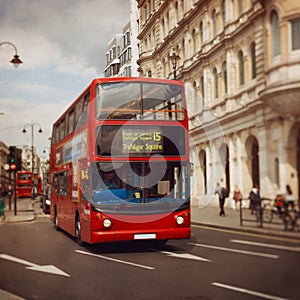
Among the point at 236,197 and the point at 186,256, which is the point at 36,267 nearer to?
the point at 186,256

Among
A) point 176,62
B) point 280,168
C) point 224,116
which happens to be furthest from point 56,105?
point 280,168

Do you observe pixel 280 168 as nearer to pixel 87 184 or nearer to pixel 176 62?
pixel 176 62

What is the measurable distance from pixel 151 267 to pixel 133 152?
0.64m

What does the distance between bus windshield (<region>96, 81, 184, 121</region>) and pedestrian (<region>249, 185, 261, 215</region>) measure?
2.57 ft

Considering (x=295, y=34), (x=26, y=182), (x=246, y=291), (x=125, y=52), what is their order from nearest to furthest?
(x=295, y=34)
(x=246, y=291)
(x=125, y=52)
(x=26, y=182)

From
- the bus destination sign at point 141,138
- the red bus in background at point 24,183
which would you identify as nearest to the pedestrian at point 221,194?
the bus destination sign at point 141,138

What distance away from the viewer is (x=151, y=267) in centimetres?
284

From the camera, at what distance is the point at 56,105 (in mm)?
2852

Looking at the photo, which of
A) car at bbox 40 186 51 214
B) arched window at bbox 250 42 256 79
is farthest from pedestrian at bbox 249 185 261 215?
car at bbox 40 186 51 214

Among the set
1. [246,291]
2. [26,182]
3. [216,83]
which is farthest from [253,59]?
[26,182]

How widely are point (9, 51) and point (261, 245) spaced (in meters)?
1.93

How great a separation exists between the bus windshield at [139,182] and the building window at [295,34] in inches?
36.8

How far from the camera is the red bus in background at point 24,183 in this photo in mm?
3338

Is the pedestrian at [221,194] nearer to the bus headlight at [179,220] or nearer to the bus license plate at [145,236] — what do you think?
the bus headlight at [179,220]
